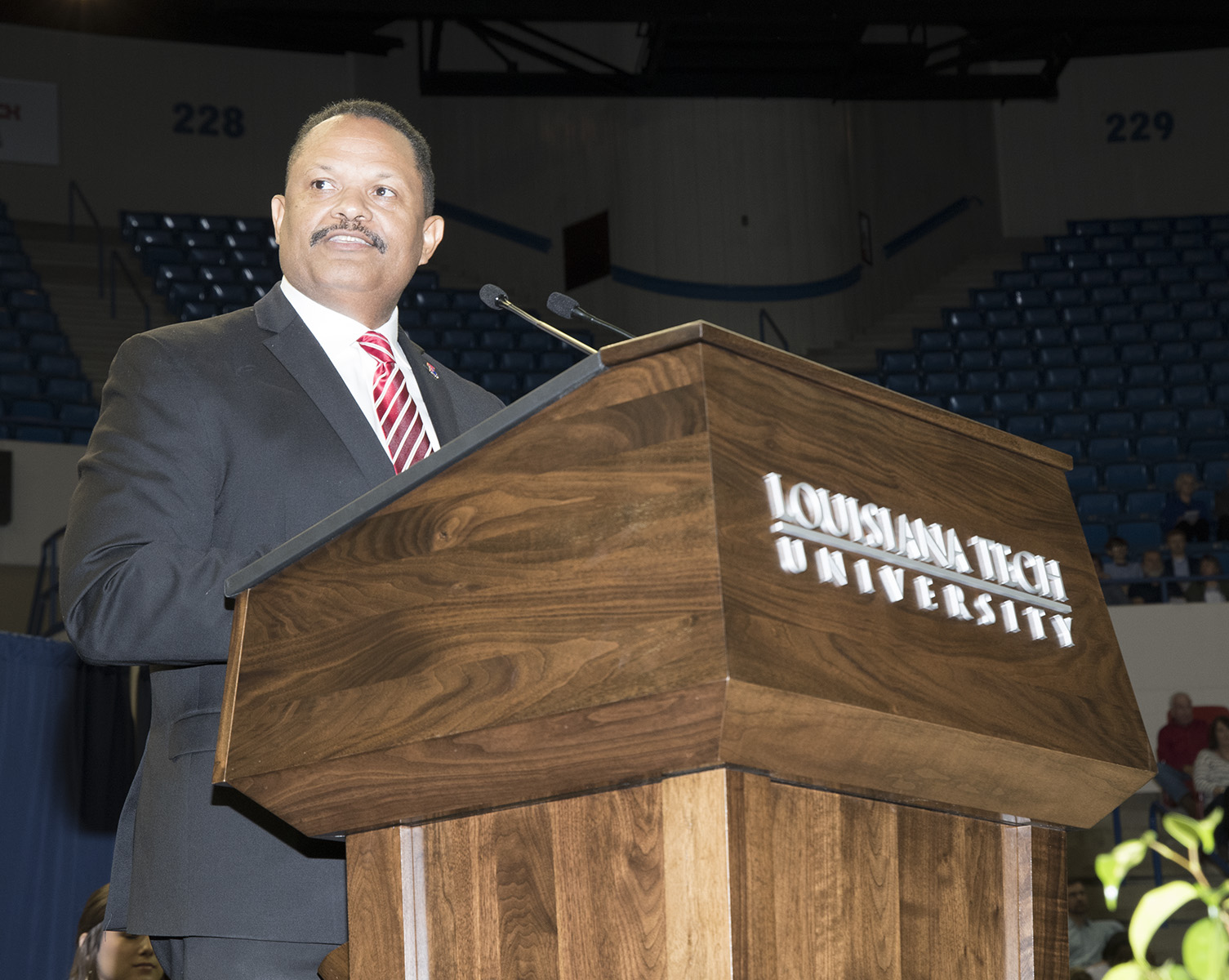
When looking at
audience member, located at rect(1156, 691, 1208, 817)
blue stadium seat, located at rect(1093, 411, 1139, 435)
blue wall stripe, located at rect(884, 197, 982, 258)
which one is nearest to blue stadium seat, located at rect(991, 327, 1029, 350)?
blue stadium seat, located at rect(1093, 411, 1139, 435)

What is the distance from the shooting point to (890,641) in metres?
0.95

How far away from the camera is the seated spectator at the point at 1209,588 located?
7.80m

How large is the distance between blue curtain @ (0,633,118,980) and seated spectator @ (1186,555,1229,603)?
19.2ft

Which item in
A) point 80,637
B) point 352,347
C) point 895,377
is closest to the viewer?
point 80,637

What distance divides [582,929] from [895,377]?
33.1 ft

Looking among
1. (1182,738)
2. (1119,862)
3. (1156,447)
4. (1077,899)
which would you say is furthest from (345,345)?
(1156,447)

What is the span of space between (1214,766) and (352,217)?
574cm

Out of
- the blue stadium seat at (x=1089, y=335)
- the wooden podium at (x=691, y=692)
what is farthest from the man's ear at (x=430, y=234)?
the blue stadium seat at (x=1089, y=335)

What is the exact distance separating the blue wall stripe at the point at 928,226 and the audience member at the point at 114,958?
35.8 ft

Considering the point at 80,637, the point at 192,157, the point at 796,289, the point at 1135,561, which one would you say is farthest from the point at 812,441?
the point at 192,157

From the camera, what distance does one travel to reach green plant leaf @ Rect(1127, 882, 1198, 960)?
0.53 metres

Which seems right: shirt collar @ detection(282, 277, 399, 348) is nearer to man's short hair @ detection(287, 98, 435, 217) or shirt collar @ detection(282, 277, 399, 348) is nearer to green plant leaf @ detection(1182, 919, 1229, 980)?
man's short hair @ detection(287, 98, 435, 217)

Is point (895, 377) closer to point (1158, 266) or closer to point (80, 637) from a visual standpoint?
point (1158, 266)

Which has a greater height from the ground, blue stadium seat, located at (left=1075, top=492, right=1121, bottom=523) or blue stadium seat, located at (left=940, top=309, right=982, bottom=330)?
blue stadium seat, located at (left=940, top=309, right=982, bottom=330)
